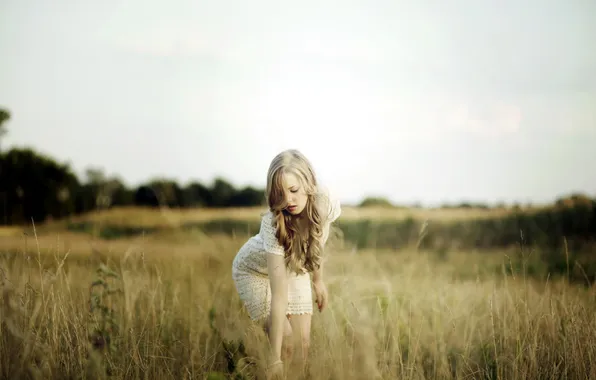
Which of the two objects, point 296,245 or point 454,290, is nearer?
point 296,245

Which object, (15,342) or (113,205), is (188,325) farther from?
(113,205)

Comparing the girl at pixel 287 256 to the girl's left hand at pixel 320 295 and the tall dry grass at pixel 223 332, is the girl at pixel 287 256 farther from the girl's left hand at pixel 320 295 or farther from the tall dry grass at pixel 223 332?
the tall dry grass at pixel 223 332

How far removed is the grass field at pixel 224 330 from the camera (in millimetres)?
2783

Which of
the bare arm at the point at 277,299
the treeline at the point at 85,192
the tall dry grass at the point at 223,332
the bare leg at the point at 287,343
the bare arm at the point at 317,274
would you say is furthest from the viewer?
the treeline at the point at 85,192

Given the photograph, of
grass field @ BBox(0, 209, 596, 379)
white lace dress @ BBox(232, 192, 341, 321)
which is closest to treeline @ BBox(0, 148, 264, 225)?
grass field @ BBox(0, 209, 596, 379)

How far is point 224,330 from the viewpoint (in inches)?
134

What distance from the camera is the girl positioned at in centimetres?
296

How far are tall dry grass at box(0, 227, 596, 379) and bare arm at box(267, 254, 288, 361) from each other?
102mm

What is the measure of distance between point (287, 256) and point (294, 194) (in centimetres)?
37

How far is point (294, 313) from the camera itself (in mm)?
3199

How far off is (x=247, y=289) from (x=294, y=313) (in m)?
0.36

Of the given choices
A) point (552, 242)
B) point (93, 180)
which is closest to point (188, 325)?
point (552, 242)

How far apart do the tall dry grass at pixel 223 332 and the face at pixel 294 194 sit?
63 cm

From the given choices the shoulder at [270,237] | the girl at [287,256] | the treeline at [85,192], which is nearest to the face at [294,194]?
→ the girl at [287,256]
